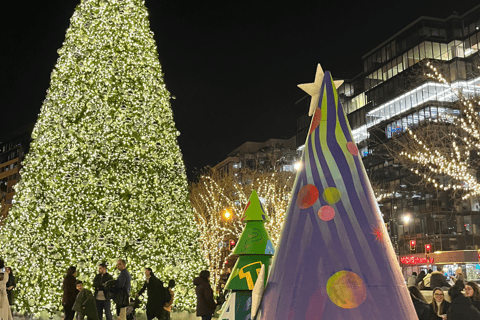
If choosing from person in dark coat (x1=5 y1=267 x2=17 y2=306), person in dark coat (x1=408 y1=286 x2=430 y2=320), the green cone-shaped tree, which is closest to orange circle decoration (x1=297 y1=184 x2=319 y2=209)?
the green cone-shaped tree

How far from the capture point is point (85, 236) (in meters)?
13.1

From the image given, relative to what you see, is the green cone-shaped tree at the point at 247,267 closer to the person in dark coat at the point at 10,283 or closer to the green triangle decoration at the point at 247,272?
the green triangle decoration at the point at 247,272

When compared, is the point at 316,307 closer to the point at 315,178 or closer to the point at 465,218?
the point at 315,178

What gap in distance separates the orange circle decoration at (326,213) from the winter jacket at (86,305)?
8302 millimetres

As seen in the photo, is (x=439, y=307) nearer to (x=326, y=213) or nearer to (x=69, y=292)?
(x=326, y=213)

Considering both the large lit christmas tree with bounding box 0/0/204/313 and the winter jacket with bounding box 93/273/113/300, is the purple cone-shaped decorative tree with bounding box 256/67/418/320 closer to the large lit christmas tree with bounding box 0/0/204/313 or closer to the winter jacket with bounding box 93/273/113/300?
the winter jacket with bounding box 93/273/113/300

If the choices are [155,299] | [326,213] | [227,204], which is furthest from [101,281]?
[227,204]

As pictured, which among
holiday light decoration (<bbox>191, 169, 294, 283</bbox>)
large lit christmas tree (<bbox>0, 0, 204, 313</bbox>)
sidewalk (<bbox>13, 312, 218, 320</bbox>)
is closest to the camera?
large lit christmas tree (<bbox>0, 0, 204, 313</bbox>)

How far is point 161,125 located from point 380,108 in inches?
1927

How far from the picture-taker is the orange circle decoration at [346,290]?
4083 mm

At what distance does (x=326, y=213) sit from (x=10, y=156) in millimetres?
118204

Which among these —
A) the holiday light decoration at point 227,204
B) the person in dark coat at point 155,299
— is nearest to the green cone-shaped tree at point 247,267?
the person in dark coat at point 155,299

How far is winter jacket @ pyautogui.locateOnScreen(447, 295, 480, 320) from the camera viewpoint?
6.79m

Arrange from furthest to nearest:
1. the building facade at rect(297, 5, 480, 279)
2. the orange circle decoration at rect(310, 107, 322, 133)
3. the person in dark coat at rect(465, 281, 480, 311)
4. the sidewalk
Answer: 1. the building facade at rect(297, 5, 480, 279)
2. the sidewalk
3. the person in dark coat at rect(465, 281, 480, 311)
4. the orange circle decoration at rect(310, 107, 322, 133)
